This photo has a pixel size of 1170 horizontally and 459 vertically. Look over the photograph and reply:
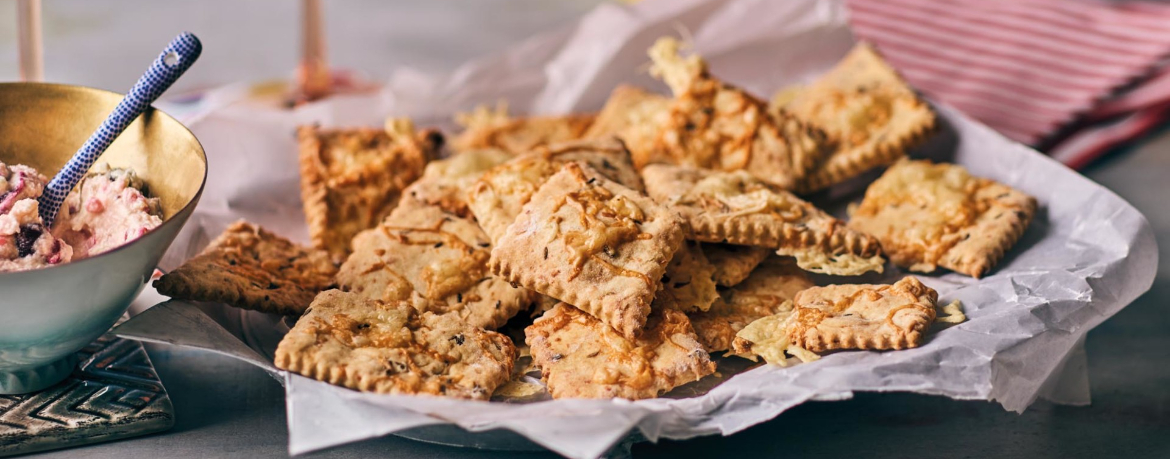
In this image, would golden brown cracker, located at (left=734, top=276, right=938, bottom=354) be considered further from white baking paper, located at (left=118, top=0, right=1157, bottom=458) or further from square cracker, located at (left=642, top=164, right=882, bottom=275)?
square cracker, located at (left=642, top=164, right=882, bottom=275)

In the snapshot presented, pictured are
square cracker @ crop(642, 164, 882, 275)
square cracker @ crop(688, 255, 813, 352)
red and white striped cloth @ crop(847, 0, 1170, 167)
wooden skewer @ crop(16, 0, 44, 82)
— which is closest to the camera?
square cracker @ crop(688, 255, 813, 352)

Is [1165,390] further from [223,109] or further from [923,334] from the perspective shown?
[223,109]

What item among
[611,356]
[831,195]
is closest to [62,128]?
[611,356]

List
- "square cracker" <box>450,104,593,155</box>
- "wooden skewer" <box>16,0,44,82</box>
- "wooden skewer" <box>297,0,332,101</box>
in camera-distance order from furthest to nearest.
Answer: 1. "wooden skewer" <box>297,0,332,101</box>
2. "square cracker" <box>450,104,593,155</box>
3. "wooden skewer" <box>16,0,44,82</box>

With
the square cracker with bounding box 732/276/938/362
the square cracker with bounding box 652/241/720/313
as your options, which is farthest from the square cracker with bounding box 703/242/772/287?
the square cracker with bounding box 732/276/938/362

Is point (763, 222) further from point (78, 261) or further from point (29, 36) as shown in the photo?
point (29, 36)

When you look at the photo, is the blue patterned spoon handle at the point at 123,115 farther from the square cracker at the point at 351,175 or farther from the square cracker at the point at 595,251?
the square cracker at the point at 595,251
